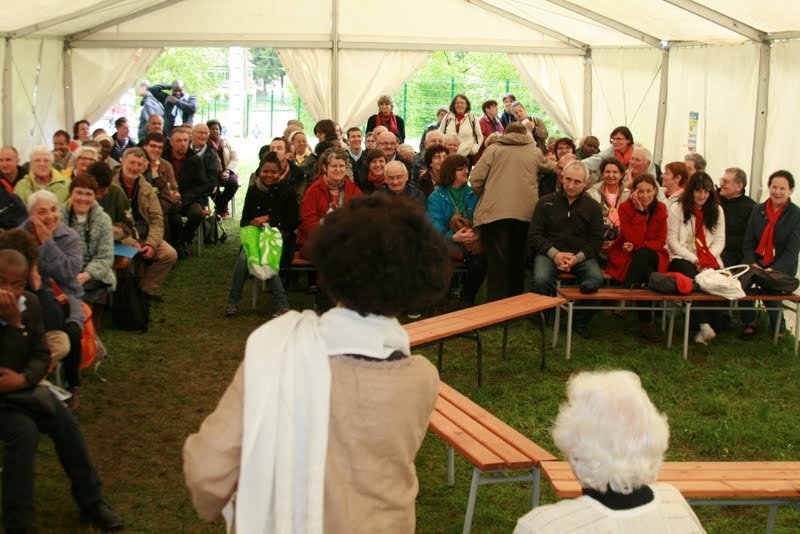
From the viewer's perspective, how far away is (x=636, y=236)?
7.16 meters

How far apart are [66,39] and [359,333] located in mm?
11823

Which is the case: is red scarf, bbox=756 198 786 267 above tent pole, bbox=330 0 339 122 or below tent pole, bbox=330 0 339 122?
below

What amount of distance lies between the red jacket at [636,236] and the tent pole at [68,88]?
27.9 feet

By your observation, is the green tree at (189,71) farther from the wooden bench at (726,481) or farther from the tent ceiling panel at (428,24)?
the wooden bench at (726,481)

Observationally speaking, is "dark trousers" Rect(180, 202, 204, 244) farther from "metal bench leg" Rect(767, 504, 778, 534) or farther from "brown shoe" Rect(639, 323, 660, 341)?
"metal bench leg" Rect(767, 504, 778, 534)

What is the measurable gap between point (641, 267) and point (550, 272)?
71 centimetres

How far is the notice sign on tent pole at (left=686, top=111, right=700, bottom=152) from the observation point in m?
10.3

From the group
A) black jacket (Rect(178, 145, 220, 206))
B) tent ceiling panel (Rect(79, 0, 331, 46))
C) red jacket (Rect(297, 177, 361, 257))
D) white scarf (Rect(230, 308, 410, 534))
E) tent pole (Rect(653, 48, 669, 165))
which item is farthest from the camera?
tent ceiling panel (Rect(79, 0, 331, 46))

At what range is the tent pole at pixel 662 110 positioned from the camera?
10945 millimetres

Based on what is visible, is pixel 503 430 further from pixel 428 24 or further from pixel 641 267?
pixel 428 24

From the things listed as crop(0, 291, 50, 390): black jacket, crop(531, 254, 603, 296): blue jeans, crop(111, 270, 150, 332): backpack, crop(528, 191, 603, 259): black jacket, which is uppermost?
crop(528, 191, 603, 259): black jacket

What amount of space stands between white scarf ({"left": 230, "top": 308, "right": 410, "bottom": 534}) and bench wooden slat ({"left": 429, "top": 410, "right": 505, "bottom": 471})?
5.37 feet

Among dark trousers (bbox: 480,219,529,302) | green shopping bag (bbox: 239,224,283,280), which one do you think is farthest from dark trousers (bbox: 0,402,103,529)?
dark trousers (bbox: 480,219,529,302)

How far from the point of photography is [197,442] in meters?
1.86
